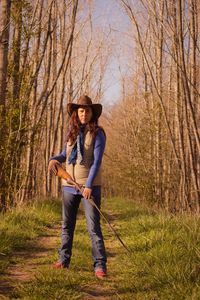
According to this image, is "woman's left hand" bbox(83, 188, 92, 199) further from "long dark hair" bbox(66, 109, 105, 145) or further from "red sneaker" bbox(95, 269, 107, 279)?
"red sneaker" bbox(95, 269, 107, 279)

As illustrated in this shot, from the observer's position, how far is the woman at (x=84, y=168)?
4.13m

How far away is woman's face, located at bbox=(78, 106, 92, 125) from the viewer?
4.23 metres

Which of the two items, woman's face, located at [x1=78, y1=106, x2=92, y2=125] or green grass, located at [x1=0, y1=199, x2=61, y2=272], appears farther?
green grass, located at [x1=0, y1=199, x2=61, y2=272]

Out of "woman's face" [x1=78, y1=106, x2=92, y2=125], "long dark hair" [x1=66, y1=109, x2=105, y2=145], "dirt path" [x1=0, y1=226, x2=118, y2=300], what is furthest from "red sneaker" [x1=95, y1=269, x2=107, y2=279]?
"woman's face" [x1=78, y1=106, x2=92, y2=125]

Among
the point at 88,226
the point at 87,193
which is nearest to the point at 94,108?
the point at 87,193

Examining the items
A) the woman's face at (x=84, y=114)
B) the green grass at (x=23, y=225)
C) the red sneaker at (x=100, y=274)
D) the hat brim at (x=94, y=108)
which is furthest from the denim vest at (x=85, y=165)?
the green grass at (x=23, y=225)

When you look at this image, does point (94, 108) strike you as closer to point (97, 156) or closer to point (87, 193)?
point (97, 156)

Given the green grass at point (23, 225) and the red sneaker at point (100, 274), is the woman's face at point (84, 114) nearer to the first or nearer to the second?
the red sneaker at point (100, 274)

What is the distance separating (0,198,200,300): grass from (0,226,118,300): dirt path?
2 centimetres

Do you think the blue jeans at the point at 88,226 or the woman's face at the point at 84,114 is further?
the woman's face at the point at 84,114

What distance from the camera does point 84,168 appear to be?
421 centimetres

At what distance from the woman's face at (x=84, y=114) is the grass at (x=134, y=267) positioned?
158 centimetres

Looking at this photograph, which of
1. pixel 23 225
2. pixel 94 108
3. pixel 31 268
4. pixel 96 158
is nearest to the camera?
pixel 96 158

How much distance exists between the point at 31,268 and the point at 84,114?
181 cm
